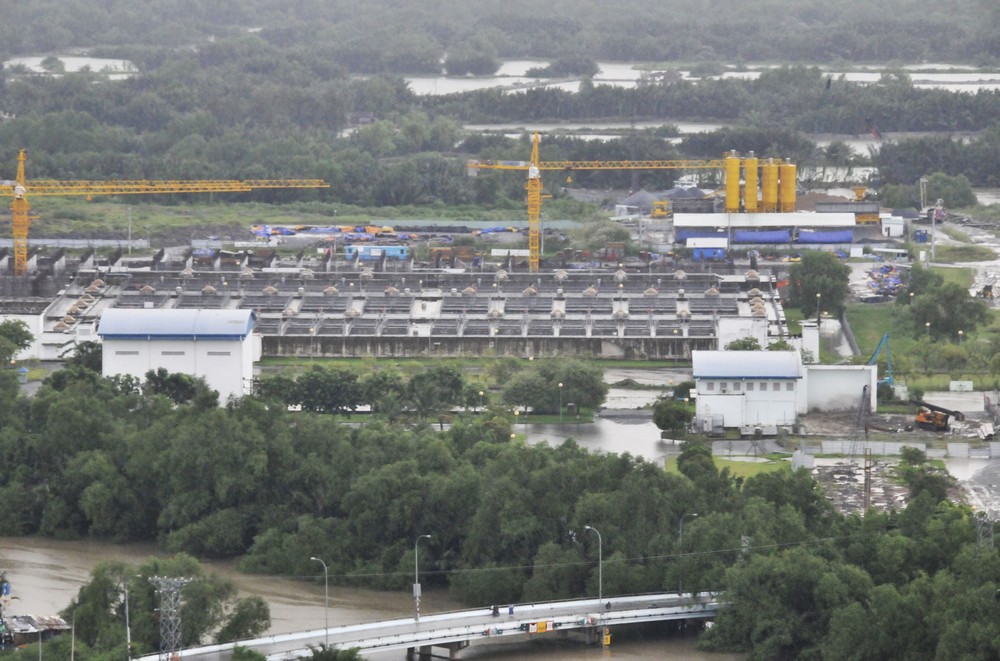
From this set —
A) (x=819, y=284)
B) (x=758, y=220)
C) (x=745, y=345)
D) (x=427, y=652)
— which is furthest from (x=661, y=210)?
(x=427, y=652)

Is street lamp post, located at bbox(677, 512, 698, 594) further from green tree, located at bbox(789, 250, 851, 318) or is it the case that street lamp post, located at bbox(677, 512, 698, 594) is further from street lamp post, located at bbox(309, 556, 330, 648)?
green tree, located at bbox(789, 250, 851, 318)

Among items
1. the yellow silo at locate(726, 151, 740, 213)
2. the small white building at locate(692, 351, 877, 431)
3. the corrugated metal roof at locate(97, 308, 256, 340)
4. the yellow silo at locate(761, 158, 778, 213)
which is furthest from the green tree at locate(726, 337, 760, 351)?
the yellow silo at locate(761, 158, 778, 213)

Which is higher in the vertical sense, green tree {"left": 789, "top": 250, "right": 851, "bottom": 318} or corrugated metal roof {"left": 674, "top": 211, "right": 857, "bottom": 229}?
corrugated metal roof {"left": 674, "top": 211, "right": 857, "bottom": 229}

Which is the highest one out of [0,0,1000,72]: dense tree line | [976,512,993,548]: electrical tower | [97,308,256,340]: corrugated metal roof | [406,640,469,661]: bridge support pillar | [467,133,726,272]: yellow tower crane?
[0,0,1000,72]: dense tree line

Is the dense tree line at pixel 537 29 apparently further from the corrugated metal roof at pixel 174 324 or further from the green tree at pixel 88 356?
the corrugated metal roof at pixel 174 324

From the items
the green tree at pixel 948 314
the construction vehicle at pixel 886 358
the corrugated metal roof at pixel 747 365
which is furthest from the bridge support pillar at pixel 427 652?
the green tree at pixel 948 314

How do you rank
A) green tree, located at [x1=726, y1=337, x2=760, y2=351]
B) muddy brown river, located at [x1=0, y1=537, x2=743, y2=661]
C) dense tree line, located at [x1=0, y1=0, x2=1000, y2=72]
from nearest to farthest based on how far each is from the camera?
1. muddy brown river, located at [x1=0, y1=537, x2=743, y2=661]
2. green tree, located at [x1=726, y1=337, x2=760, y2=351]
3. dense tree line, located at [x1=0, y1=0, x2=1000, y2=72]
